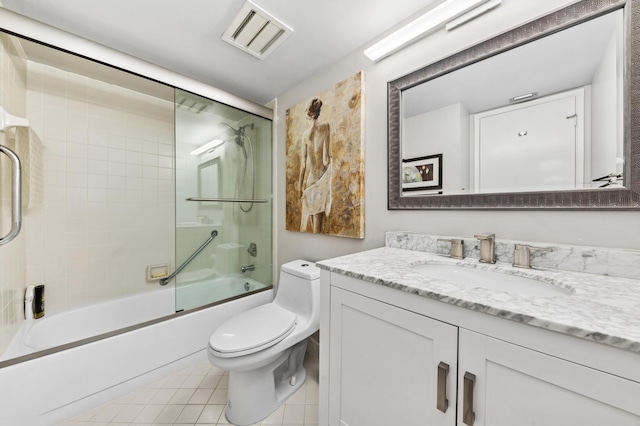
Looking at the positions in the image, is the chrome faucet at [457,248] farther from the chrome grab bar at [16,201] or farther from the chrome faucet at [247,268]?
the chrome grab bar at [16,201]

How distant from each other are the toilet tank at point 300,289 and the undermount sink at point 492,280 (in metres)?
0.66

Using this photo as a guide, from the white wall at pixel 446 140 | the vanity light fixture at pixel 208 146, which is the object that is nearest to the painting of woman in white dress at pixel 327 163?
the white wall at pixel 446 140

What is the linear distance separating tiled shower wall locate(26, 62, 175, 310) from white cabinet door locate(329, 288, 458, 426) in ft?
6.34

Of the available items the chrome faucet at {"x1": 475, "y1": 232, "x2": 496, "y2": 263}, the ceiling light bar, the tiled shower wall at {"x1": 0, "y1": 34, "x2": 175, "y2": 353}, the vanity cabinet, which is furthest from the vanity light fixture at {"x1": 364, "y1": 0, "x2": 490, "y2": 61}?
the tiled shower wall at {"x1": 0, "y1": 34, "x2": 175, "y2": 353}

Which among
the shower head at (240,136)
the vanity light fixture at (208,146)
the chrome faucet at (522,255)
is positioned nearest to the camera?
the chrome faucet at (522,255)

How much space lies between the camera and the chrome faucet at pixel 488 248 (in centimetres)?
94

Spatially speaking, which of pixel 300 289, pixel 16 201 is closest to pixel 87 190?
pixel 16 201

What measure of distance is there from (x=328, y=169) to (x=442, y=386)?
4.21ft

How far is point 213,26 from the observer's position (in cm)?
132

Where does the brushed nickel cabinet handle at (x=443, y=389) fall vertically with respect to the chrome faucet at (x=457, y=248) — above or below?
below

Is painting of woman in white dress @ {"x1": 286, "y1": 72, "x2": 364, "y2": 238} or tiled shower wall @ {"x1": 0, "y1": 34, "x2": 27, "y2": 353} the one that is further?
painting of woman in white dress @ {"x1": 286, "y1": 72, "x2": 364, "y2": 238}

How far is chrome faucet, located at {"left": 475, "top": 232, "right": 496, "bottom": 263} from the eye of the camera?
94 cm

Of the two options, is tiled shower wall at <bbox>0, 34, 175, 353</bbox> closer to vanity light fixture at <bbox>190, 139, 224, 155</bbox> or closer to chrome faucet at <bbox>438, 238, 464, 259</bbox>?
vanity light fixture at <bbox>190, 139, 224, 155</bbox>

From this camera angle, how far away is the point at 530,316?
498 mm
